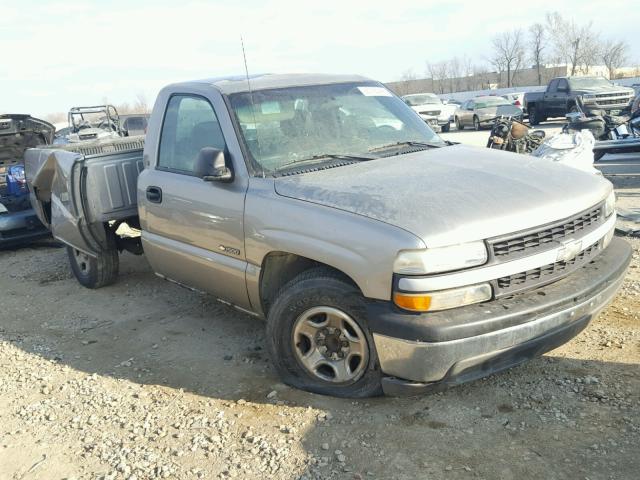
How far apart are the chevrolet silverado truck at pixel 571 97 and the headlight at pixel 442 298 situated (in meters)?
20.1

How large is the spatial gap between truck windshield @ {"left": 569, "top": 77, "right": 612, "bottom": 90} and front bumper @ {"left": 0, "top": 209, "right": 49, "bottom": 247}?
2052 centimetres

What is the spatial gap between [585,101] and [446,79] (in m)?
55.4

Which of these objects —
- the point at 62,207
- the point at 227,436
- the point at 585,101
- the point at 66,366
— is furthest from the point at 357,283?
the point at 585,101

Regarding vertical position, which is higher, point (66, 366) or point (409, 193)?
point (409, 193)

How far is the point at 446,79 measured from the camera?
244 ft

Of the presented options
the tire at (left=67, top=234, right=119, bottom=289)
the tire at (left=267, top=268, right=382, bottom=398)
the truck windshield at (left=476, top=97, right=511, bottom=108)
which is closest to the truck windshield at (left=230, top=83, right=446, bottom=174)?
the tire at (left=267, top=268, right=382, bottom=398)

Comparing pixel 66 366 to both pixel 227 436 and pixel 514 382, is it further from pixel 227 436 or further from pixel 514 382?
pixel 514 382

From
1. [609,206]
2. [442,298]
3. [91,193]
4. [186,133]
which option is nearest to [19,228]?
[91,193]

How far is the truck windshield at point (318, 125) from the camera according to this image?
3.96 metres

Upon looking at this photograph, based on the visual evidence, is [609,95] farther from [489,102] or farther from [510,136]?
[510,136]

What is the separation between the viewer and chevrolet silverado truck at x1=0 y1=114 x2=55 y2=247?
7789mm

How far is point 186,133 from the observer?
4465 mm

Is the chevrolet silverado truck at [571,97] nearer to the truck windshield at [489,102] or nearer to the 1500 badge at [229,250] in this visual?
the truck windshield at [489,102]

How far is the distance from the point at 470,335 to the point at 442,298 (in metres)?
0.22
